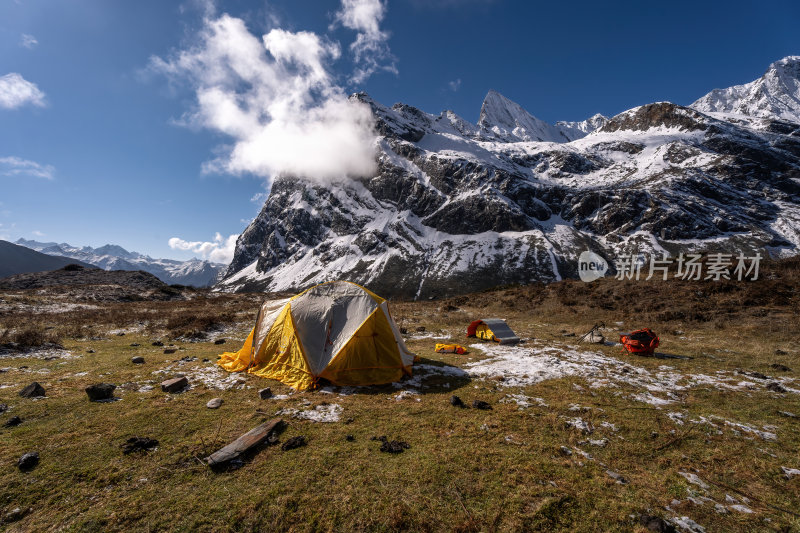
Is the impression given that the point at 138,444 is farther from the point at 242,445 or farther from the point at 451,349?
the point at 451,349

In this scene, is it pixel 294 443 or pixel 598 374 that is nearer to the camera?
pixel 294 443

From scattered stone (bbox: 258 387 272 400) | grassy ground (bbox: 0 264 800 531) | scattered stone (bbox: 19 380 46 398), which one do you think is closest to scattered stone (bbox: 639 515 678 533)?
grassy ground (bbox: 0 264 800 531)

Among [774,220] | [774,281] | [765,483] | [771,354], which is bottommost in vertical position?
[765,483]

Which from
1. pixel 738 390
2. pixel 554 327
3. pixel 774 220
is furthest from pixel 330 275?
pixel 774 220

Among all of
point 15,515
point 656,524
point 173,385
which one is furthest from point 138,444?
point 656,524

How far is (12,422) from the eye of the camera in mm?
7879

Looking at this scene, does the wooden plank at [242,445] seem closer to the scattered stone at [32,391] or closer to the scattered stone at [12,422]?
the scattered stone at [12,422]

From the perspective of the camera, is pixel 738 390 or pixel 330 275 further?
pixel 330 275

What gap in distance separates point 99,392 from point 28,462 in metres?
3.76

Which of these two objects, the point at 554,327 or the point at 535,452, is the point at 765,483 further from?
the point at 554,327

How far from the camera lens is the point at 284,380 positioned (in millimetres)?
11828

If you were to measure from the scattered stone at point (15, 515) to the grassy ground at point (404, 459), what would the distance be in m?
0.11

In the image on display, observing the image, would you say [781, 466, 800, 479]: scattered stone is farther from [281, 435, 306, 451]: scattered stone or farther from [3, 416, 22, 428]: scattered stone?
[3, 416, 22, 428]: scattered stone

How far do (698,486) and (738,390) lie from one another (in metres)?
8.00
